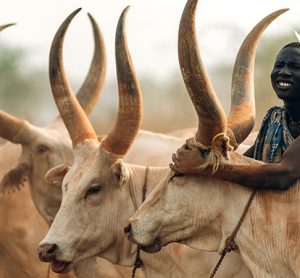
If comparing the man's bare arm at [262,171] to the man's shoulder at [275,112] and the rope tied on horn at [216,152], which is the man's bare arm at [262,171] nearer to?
the rope tied on horn at [216,152]

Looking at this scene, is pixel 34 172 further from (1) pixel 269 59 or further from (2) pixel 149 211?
(1) pixel 269 59

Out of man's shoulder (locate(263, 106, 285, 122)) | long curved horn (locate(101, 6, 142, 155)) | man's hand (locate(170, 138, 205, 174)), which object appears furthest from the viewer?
long curved horn (locate(101, 6, 142, 155))

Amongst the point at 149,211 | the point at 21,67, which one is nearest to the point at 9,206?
the point at 149,211

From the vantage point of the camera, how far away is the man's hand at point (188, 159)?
22.9ft

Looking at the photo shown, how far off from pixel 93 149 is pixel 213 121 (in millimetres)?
2002

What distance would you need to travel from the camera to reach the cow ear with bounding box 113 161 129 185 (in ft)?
28.2

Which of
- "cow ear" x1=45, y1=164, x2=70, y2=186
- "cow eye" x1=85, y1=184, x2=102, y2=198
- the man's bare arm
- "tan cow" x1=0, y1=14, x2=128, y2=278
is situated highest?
the man's bare arm

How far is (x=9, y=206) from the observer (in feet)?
39.7

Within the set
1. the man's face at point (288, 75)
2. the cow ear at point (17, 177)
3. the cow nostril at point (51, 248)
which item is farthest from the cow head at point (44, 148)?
the man's face at point (288, 75)

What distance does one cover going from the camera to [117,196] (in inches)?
340

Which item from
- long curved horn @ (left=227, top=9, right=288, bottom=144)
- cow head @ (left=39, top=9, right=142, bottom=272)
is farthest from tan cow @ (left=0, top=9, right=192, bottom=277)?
long curved horn @ (left=227, top=9, right=288, bottom=144)

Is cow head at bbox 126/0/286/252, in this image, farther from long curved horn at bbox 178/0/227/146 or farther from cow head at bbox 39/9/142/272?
Result: cow head at bbox 39/9/142/272

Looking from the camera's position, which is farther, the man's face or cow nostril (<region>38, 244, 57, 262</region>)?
cow nostril (<region>38, 244, 57, 262</region>)

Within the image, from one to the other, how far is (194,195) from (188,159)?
0.69 feet
